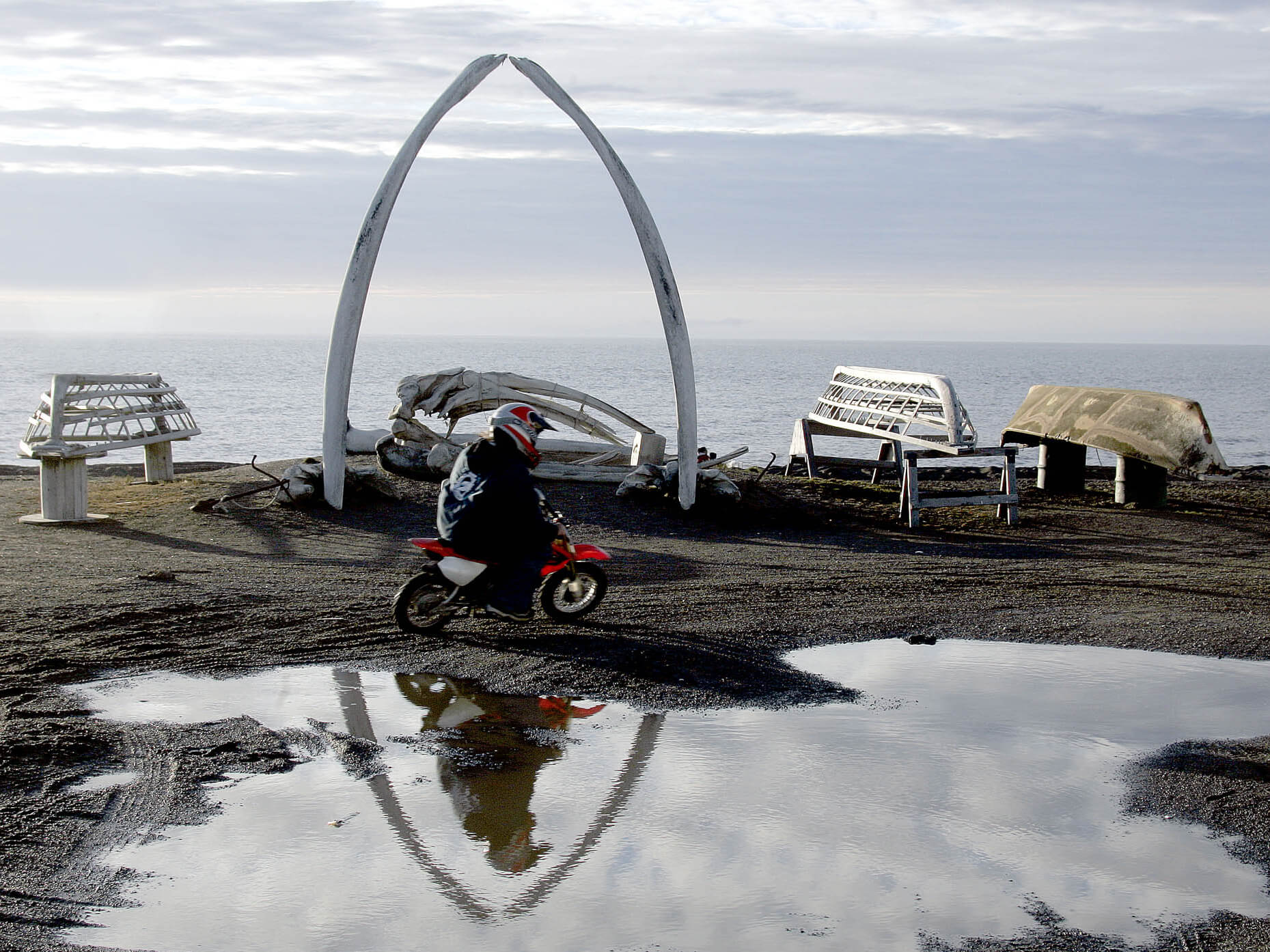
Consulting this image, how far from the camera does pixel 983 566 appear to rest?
38.4ft

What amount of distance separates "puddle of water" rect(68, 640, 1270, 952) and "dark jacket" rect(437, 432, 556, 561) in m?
1.19

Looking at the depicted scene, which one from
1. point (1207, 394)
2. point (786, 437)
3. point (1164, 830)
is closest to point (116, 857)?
point (1164, 830)

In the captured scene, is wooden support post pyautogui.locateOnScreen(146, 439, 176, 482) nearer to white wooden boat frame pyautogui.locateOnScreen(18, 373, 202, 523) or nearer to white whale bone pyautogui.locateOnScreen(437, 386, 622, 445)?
white wooden boat frame pyautogui.locateOnScreen(18, 373, 202, 523)

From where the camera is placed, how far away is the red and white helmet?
825 cm

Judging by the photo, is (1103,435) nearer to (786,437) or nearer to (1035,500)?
(1035,500)

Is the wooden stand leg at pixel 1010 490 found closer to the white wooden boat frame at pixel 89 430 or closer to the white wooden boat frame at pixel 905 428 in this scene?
the white wooden boat frame at pixel 905 428

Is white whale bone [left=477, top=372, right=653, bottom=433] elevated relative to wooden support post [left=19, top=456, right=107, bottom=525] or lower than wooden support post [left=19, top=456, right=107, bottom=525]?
elevated

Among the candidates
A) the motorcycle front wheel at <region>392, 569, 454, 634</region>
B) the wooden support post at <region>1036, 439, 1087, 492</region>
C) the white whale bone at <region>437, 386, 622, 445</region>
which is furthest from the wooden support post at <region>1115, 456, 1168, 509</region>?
the motorcycle front wheel at <region>392, 569, 454, 634</region>

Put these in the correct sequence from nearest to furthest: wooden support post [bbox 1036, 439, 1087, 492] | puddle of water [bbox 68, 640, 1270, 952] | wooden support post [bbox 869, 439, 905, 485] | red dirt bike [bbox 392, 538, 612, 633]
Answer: puddle of water [bbox 68, 640, 1270, 952]
red dirt bike [bbox 392, 538, 612, 633]
wooden support post [bbox 1036, 439, 1087, 492]
wooden support post [bbox 869, 439, 905, 485]

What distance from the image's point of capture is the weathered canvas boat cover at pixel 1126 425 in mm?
14234

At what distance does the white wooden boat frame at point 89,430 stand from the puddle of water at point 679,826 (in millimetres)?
7686

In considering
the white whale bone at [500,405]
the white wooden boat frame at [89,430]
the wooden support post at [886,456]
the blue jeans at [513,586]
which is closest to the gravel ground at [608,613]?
the blue jeans at [513,586]

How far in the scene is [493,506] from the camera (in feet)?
26.5

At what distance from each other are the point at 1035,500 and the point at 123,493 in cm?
1245
